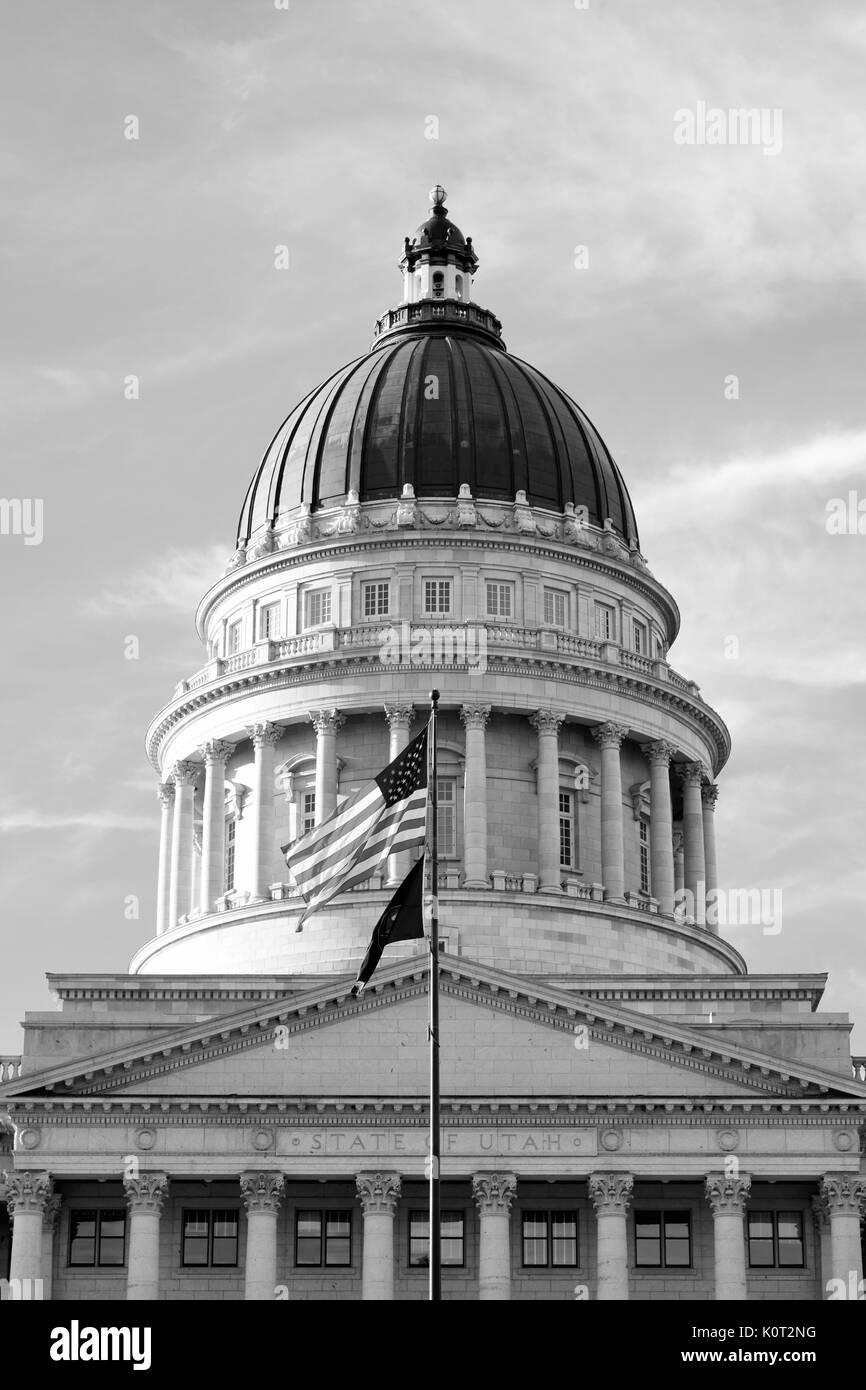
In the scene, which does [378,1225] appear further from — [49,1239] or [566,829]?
[566,829]

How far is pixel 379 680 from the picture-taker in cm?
8331

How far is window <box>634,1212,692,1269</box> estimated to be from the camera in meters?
64.9

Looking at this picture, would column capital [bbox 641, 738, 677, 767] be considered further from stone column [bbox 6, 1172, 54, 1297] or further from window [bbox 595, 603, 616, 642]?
stone column [bbox 6, 1172, 54, 1297]

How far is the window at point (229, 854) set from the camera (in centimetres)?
8506

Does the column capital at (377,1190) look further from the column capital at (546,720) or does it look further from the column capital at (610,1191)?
the column capital at (546,720)

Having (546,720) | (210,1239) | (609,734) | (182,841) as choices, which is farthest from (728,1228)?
(182,841)

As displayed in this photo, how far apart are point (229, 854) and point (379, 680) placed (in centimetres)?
826

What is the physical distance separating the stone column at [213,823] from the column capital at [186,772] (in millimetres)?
1038

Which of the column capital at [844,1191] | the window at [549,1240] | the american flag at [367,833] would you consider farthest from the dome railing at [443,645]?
the column capital at [844,1191]

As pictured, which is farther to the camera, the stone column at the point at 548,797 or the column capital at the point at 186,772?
the column capital at the point at 186,772

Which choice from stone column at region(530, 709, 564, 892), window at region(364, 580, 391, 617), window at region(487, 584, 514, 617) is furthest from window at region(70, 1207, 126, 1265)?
window at region(487, 584, 514, 617)
